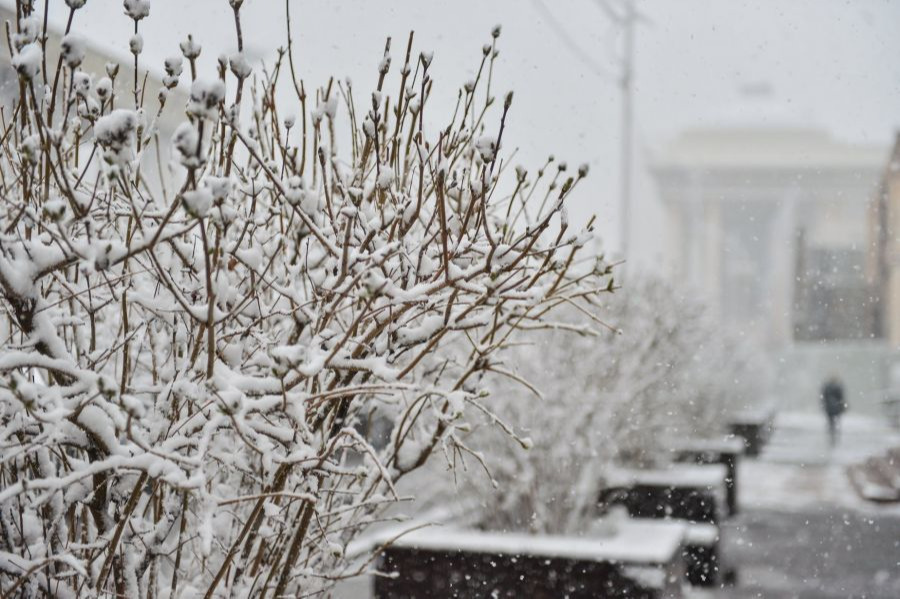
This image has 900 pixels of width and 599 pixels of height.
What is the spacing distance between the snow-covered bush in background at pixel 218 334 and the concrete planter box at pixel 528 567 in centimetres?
292

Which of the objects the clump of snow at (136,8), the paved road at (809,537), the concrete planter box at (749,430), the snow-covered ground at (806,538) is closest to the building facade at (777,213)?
the concrete planter box at (749,430)

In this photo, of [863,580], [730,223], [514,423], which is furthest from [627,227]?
[730,223]

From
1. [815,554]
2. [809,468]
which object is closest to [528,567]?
[815,554]

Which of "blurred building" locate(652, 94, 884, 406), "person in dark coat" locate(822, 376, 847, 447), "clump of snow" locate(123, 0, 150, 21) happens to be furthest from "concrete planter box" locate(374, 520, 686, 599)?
"blurred building" locate(652, 94, 884, 406)

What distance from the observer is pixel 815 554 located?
9.89 metres

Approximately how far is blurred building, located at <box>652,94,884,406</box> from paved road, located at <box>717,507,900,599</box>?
93.6 feet

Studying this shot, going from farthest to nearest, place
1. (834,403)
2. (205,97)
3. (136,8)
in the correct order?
(834,403), (136,8), (205,97)

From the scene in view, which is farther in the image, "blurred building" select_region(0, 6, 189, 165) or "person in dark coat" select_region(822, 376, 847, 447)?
"person in dark coat" select_region(822, 376, 847, 447)

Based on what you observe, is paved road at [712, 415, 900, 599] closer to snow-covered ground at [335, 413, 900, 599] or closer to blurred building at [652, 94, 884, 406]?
snow-covered ground at [335, 413, 900, 599]

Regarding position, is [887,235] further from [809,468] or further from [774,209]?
[774,209]

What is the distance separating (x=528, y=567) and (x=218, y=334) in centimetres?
363

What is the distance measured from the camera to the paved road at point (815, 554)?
8.20 m

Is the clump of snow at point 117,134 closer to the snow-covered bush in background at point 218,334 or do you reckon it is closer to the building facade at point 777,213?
the snow-covered bush in background at point 218,334

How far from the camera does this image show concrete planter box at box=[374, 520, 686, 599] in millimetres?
5523
